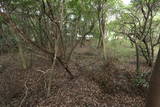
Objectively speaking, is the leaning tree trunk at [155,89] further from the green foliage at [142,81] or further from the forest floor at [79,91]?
the green foliage at [142,81]

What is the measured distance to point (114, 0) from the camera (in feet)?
17.3

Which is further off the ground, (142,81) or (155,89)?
(155,89)

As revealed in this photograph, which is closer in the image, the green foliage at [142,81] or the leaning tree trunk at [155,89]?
the leaning tree trunk at [155,89]

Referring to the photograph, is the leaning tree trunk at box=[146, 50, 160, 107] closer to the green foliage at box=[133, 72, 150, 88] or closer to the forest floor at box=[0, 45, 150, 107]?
the forest floor at box=[0, 45, 150, 107]

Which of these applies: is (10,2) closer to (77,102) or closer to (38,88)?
(38,88)

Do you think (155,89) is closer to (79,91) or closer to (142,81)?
(79,91)

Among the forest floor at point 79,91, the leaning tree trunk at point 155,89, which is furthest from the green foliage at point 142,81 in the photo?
the leaning tree trunk at point 155,89

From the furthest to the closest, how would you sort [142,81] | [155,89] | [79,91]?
[142,81], [79,91], [155,89]

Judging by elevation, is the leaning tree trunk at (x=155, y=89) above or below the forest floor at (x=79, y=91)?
above

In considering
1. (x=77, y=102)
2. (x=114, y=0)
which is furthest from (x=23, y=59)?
(x=114, y=0)

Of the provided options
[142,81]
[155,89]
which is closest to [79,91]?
[142,81]

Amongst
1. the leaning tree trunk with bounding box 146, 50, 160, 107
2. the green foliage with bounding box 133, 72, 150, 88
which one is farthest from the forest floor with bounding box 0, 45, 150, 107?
the leaning tree trunk with bounding box 146, 50, 160, 107

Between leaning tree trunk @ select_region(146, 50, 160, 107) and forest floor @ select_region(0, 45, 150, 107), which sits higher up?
leaning tree trunk @ select_region(146, 50, 160, 107)

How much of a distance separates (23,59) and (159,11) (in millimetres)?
6877
